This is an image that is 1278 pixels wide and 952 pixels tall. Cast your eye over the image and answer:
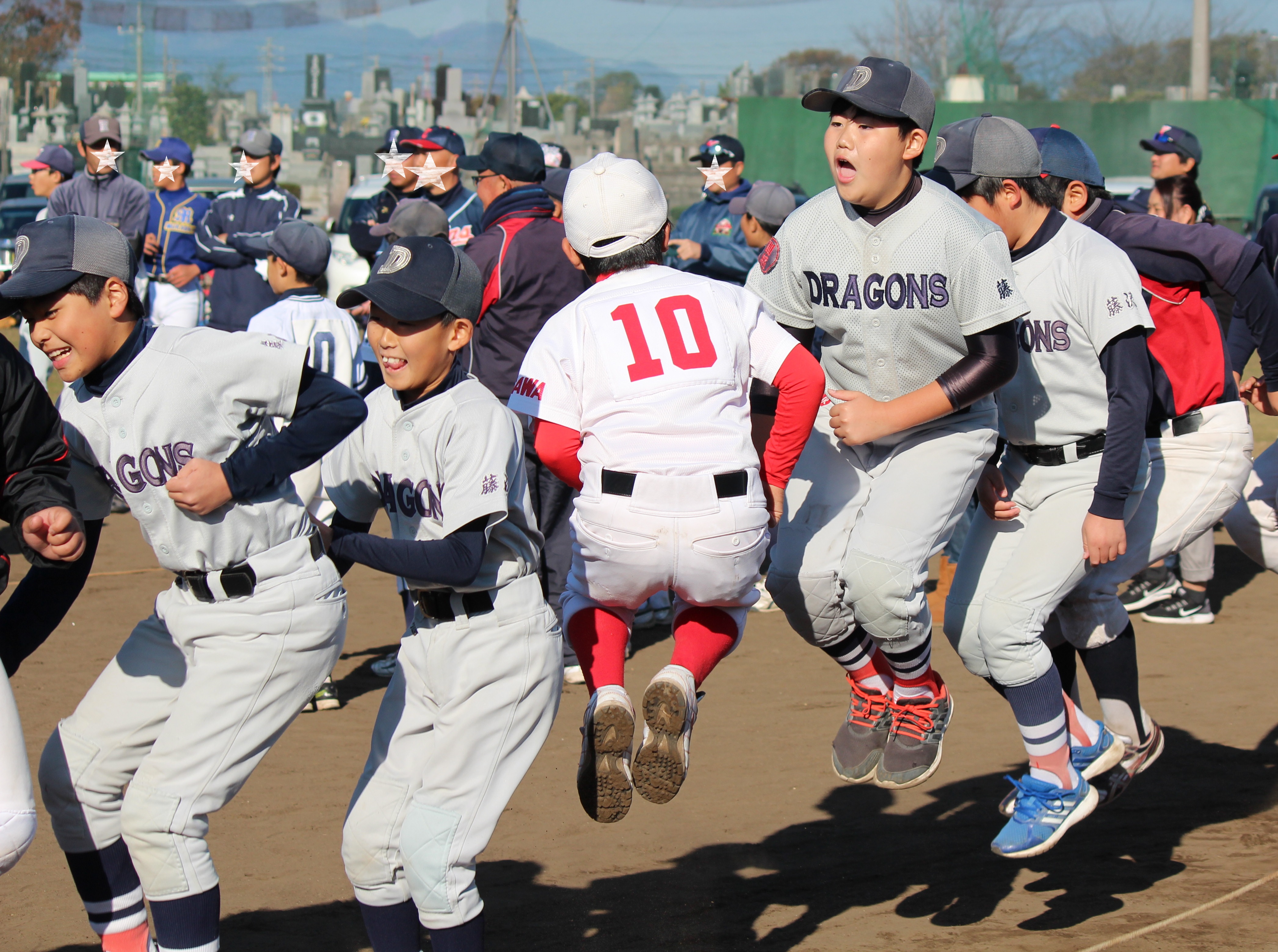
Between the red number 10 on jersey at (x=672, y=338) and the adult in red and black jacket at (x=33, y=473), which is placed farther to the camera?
the red number 10 on jersey at (x=672, y=338)

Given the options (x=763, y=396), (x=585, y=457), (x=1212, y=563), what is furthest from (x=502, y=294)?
(x=1212, y=563)

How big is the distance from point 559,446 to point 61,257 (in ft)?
4.24

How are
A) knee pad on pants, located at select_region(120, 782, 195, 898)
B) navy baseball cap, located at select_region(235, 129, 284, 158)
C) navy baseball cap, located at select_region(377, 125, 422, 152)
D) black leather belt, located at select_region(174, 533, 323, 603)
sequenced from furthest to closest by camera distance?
navy baseball cap, located at select_region(235, 129, 284, 158)
navy baseball cap, located at select_region(377, 125, 422, 152)
black leather belt, located at select_region(174, 533, 323, 603)
knee pad on pants, located at select_region(120, 782, 195, 898)

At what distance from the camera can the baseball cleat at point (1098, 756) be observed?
14.8 feet

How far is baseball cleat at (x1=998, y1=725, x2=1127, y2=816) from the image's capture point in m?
4.51

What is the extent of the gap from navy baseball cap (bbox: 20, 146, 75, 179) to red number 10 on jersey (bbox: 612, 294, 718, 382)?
8.89 metres

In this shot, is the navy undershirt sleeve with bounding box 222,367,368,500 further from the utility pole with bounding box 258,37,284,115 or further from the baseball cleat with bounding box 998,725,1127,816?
the utility pole with bounding box 258,37,284,115

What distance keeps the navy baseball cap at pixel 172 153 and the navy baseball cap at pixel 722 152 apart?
3.81m

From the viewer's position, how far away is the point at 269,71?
42.3 m

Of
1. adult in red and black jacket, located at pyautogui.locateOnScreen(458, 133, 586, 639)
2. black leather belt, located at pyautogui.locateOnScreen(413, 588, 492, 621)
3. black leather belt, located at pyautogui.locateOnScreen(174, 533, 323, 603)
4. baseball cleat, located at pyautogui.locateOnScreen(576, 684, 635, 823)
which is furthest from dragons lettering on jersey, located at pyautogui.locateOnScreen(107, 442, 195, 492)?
adult in red and black jacket, located at pyautogui.locateOnScreen(458, 133, 586, 639)

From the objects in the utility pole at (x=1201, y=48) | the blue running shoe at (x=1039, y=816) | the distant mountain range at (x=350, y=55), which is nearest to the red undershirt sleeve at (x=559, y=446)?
the blue running shoe at (x=1039, y=816)

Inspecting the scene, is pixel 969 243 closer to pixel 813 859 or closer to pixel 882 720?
pixel 882 720

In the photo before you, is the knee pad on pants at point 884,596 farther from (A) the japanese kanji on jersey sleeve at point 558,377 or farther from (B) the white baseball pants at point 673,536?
(A) the japanese kanji on jersey sleeve at point 558,377

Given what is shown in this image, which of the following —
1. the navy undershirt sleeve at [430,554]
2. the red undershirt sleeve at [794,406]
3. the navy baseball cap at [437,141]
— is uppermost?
the navy baseball cap at [437,141]
